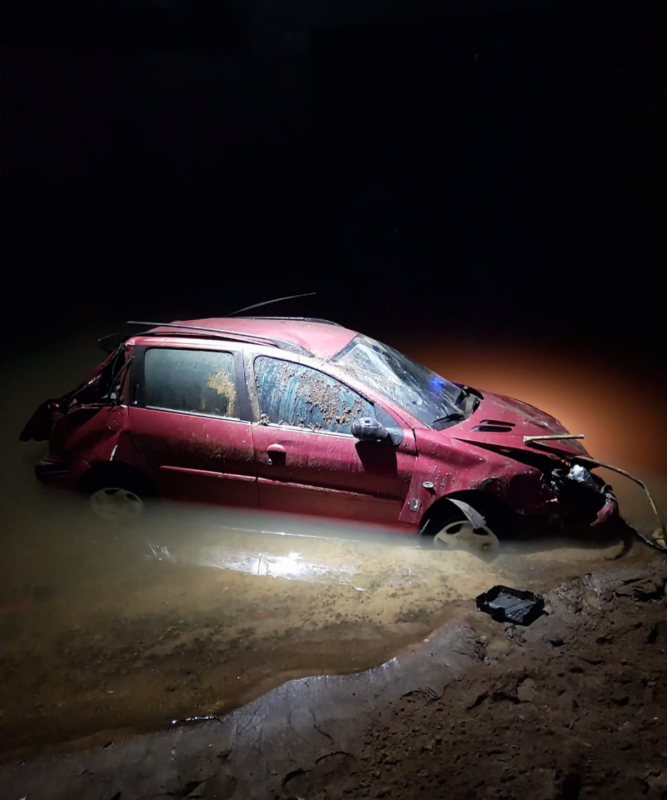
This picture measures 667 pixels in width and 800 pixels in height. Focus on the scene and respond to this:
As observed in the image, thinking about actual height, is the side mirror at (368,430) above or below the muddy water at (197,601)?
above

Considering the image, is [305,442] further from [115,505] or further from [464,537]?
[115,505]

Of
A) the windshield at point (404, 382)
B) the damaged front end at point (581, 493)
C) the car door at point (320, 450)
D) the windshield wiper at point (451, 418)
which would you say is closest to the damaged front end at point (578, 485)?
the damaged front end at point (581, 493)

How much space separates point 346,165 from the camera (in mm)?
15883

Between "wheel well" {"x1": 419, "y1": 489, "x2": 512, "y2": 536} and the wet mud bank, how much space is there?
2.61 feet

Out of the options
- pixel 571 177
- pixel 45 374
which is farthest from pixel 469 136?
pixel 45 374

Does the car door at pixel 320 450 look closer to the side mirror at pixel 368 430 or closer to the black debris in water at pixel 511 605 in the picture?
the side mirror at pixel 368 430

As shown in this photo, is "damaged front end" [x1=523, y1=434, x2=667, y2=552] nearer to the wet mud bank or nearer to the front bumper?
the front bumper

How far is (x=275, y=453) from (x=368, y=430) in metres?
0.75

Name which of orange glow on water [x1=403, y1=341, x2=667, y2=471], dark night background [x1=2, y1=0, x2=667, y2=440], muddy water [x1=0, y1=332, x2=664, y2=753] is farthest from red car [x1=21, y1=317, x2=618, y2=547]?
dark night background [x1=2, y1=0, x2=667, y2=440]

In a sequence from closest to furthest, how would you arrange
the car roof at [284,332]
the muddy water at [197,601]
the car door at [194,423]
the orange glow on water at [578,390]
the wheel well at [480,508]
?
1. the muddy water at [197,601]
2. the wheel well at [480,508]
3. the car door at [194,423]
4. the car roof at [284,332]
5. the orange glow on water at [578,390]

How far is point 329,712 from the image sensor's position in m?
3.00

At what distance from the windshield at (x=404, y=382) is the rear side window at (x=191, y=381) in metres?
0.87

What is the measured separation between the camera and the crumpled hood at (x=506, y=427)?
4109 mm

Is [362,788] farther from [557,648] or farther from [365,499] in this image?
[365,499]
